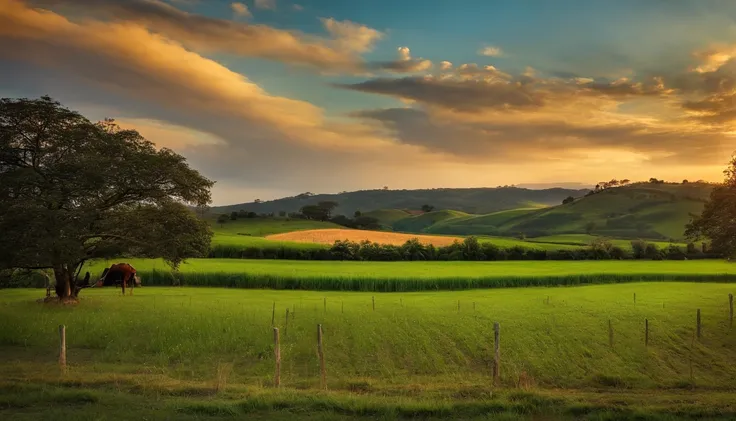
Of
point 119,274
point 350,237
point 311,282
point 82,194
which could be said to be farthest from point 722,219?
point 350,237

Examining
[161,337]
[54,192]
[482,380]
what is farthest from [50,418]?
[54,192]

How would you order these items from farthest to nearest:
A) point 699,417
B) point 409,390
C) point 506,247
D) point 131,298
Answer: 1. point 506,247
2. point 131,298
3. point 409,390
4. point 699,417

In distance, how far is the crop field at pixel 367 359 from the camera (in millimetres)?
17625

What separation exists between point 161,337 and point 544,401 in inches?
906

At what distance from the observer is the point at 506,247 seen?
346 ft

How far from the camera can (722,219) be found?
134 feet

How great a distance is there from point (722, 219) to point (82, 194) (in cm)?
4866

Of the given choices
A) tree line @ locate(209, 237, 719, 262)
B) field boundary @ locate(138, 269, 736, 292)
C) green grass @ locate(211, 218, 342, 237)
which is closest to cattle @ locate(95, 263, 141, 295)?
field boundary @ locate(138, 269, 736, 292)

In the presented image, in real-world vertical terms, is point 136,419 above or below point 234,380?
above

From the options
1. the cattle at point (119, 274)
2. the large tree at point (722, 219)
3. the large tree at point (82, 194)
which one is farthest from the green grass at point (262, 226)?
the large tree at point (722, 219)

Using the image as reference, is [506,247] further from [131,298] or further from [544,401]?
[544,401]

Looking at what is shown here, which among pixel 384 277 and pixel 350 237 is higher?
pixel 350 237

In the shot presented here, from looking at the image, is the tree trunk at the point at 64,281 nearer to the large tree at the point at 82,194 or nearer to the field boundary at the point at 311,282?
the large tree at the point at 82,194

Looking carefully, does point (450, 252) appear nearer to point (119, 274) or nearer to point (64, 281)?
point (119, 274)
